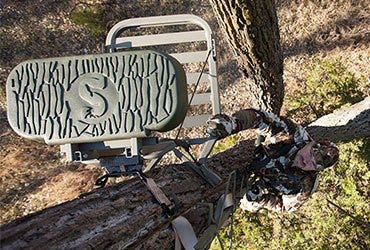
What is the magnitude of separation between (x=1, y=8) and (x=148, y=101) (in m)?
4.13

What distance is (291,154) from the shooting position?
229 centimetres

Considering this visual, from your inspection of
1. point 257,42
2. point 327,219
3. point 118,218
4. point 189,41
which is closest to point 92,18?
point 189,41

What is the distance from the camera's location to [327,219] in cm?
353

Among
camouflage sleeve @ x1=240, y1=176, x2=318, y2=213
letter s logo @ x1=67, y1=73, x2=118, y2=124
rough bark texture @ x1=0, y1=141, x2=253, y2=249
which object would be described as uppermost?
letter s logo @ x1=67, y1=73, x2=118, y2=124

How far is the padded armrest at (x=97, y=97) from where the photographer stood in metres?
1.44

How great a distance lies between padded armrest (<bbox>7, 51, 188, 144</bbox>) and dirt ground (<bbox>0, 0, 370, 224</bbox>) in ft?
9.56

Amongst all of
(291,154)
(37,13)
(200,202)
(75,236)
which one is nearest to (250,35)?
(291,154)

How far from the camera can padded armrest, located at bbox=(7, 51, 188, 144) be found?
1.44 metres

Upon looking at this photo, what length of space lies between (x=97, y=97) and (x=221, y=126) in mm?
686

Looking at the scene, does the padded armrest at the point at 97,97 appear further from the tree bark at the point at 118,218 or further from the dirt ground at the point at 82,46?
the dirt ground at the point at 82,46

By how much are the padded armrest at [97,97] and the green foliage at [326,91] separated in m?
2.61

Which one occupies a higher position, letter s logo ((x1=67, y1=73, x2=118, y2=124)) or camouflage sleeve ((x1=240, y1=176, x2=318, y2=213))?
letter s logo ((x1=67, y1=73, x2=118, y2=124))

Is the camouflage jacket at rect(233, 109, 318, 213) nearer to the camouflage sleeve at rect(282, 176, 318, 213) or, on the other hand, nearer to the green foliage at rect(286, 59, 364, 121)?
the camouflage sleeve at rect(282, 176, 318, 213)

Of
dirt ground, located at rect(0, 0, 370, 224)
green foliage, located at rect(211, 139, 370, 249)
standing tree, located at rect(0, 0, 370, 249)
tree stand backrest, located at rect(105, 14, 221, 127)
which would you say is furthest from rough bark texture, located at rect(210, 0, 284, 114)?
dirt ground, located at rect(0, 0, 370, 224)
